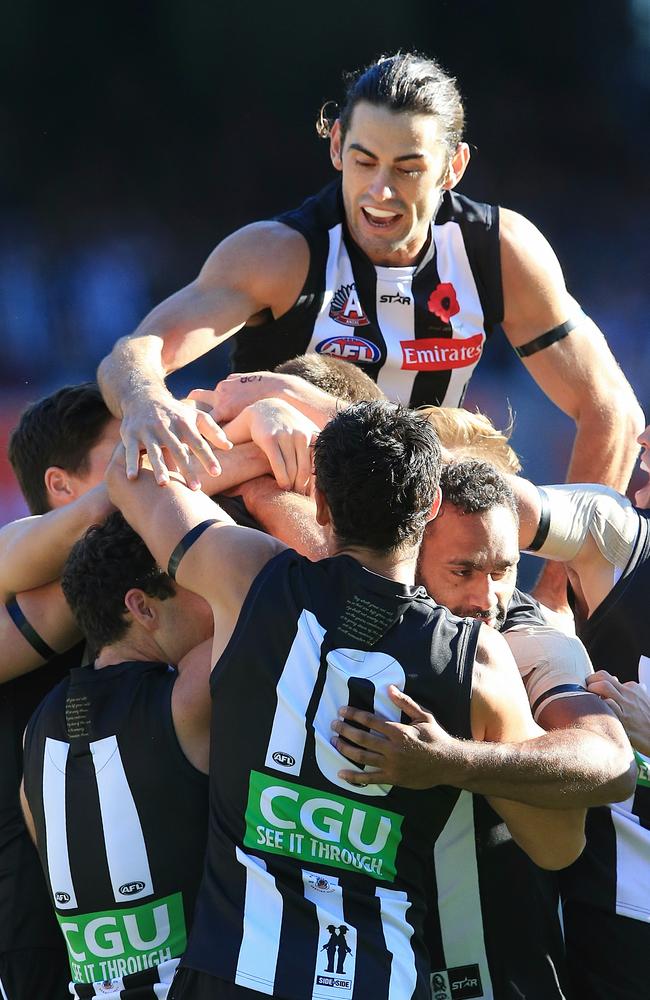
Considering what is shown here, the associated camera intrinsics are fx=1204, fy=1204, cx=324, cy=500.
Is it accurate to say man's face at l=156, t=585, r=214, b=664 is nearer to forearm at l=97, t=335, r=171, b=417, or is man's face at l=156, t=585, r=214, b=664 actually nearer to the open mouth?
forearm at l=97, t=335, r=171, b=417

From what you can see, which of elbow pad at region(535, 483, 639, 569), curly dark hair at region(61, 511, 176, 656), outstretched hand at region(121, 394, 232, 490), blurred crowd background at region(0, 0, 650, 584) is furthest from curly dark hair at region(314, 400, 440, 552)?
blurred crowd background at region(0, 0, 650, 584)

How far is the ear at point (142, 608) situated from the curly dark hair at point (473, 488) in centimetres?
73

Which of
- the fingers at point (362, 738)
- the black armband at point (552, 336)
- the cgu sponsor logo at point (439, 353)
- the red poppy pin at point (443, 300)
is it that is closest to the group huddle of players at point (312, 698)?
the fingers at point (362, 738)

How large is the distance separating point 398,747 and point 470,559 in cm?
59

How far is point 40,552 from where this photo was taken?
3.15 metres

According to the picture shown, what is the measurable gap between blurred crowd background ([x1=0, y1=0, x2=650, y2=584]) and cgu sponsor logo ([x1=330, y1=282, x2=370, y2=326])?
3.76m

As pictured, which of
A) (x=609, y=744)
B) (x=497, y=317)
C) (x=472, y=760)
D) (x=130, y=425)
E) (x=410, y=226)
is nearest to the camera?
(x=472, y=760)

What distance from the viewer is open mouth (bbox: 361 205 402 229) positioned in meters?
4.05

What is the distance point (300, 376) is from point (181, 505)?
846 millimetres

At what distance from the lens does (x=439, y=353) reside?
4.38m

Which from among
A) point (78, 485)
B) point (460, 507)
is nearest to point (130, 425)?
point (78, 485)

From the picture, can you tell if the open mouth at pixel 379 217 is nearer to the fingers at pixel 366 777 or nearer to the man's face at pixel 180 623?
the man's face at pixel 180 623

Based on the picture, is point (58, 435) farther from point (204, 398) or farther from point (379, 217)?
point (379, 217)

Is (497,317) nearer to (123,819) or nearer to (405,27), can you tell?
(123,819)
